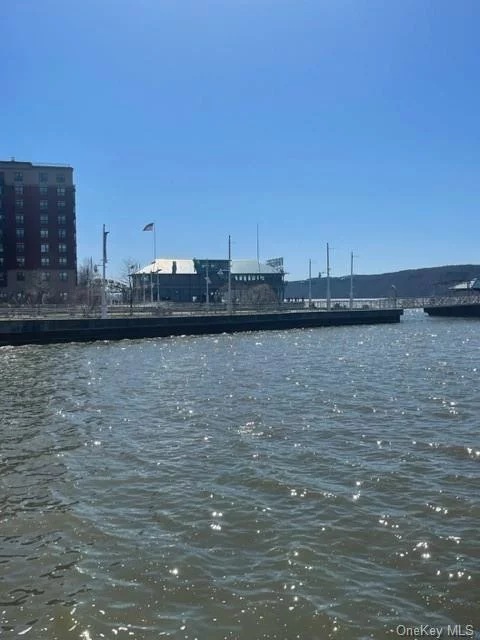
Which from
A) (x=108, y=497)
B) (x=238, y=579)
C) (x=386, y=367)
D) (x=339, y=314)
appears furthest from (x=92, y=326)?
(x=238, y=579)

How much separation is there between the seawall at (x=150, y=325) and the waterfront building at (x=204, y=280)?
52598 millimetres

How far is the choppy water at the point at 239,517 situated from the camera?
6.16 m

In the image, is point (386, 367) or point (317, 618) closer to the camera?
point (317, 618)

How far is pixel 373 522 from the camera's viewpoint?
8438mm

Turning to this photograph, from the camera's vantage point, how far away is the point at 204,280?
143 metres

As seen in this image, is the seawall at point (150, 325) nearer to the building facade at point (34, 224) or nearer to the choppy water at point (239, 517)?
the choppy water at point (239, 517)

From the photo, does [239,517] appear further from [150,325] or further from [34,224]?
[34,224]

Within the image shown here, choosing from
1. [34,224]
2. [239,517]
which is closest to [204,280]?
[34,224]

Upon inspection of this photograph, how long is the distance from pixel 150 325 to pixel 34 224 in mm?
70786

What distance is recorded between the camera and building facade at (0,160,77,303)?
117m

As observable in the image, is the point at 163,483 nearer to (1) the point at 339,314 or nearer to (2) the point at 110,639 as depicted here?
(2) the point at 110,639

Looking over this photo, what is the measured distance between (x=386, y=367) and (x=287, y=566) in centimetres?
2289

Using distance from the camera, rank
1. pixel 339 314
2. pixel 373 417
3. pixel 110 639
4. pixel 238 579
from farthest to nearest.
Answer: pixel 339 314
pixel 373 417
pixel 238 579
pixel 110 639

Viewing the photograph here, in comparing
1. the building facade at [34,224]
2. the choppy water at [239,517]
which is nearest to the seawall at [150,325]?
the choppy water at [239,517]
